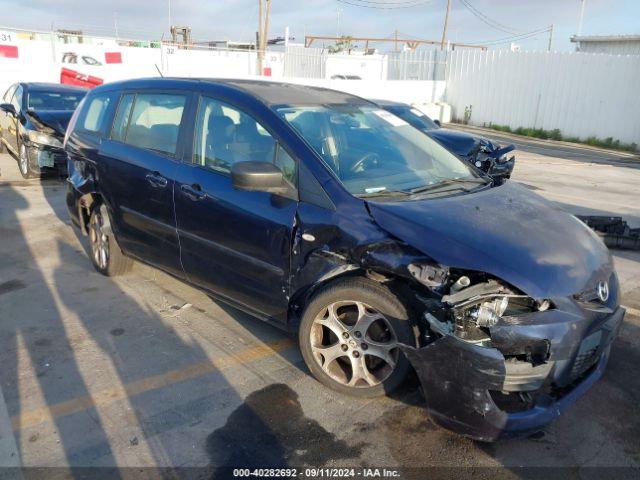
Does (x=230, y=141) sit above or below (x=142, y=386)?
above

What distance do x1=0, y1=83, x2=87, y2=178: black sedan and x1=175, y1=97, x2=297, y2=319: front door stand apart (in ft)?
21.4

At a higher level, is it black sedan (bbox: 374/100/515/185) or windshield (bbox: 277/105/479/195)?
windshield (bbox: 277/105/479/195)

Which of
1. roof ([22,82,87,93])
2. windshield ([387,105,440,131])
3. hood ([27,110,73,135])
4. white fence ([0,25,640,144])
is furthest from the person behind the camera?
white fence ([0,25,640,144])

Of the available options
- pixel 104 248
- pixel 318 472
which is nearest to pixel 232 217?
pixel 318 472

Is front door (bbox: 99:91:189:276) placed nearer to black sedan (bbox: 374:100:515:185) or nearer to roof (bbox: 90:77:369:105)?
roof (bbox: 90:77:369:105)

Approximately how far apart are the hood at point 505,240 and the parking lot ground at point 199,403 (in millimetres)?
868

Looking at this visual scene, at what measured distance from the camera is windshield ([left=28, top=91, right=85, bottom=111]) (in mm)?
10359

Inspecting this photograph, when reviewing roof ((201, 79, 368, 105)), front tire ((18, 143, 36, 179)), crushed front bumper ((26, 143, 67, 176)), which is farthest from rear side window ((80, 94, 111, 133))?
front tire ((18, 143, 36, 179))

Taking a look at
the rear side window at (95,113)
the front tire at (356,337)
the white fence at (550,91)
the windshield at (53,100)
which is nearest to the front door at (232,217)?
the front tire at (356,337)

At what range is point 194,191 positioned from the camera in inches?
150

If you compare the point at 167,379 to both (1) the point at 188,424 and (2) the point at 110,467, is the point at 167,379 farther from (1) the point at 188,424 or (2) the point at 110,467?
(2) the point at 110,467

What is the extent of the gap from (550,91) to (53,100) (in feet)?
57.1

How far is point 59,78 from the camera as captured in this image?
17094mm

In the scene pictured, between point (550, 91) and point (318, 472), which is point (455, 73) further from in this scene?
point (318, 472)
